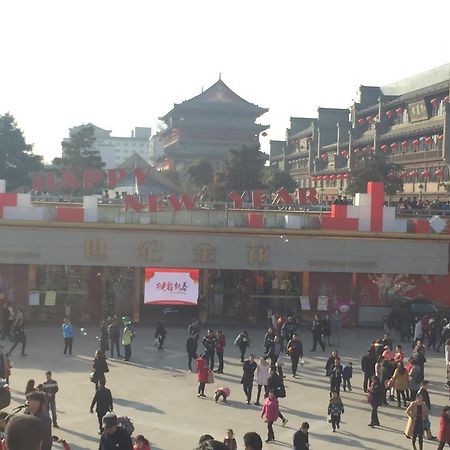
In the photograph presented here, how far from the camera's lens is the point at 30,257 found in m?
27.1

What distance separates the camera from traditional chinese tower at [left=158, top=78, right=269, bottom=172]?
3388 inches

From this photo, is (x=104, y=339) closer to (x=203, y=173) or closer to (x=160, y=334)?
(x=160, y=334)

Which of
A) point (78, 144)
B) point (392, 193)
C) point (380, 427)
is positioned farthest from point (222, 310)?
point (78, 144)

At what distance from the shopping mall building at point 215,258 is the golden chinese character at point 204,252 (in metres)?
0.04

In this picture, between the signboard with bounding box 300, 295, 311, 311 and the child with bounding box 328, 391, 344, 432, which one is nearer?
the child with bounding box 328, 391, 344, 432

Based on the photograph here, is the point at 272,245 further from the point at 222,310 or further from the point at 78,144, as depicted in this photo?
the point at 78,144

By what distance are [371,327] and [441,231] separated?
4.43m

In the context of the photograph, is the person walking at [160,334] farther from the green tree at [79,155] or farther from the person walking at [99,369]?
the green tree at [79,155]

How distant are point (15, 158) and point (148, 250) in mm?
35534

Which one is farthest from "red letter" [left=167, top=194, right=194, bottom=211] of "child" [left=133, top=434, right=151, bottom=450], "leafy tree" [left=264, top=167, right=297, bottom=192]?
"leafy tree" [left=264, top=167, right=297, bottom=192]

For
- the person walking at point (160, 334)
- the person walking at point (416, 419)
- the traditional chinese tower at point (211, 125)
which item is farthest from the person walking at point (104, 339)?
the traditional chinese tower at point (211, 125)

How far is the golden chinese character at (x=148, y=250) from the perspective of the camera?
89.9 ft

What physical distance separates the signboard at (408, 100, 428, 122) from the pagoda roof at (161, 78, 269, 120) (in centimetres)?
3027

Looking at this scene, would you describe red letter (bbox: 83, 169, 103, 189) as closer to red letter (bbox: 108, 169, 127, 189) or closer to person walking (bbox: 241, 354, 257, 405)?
red letter (bbox: 108, 169, 127, 189)
